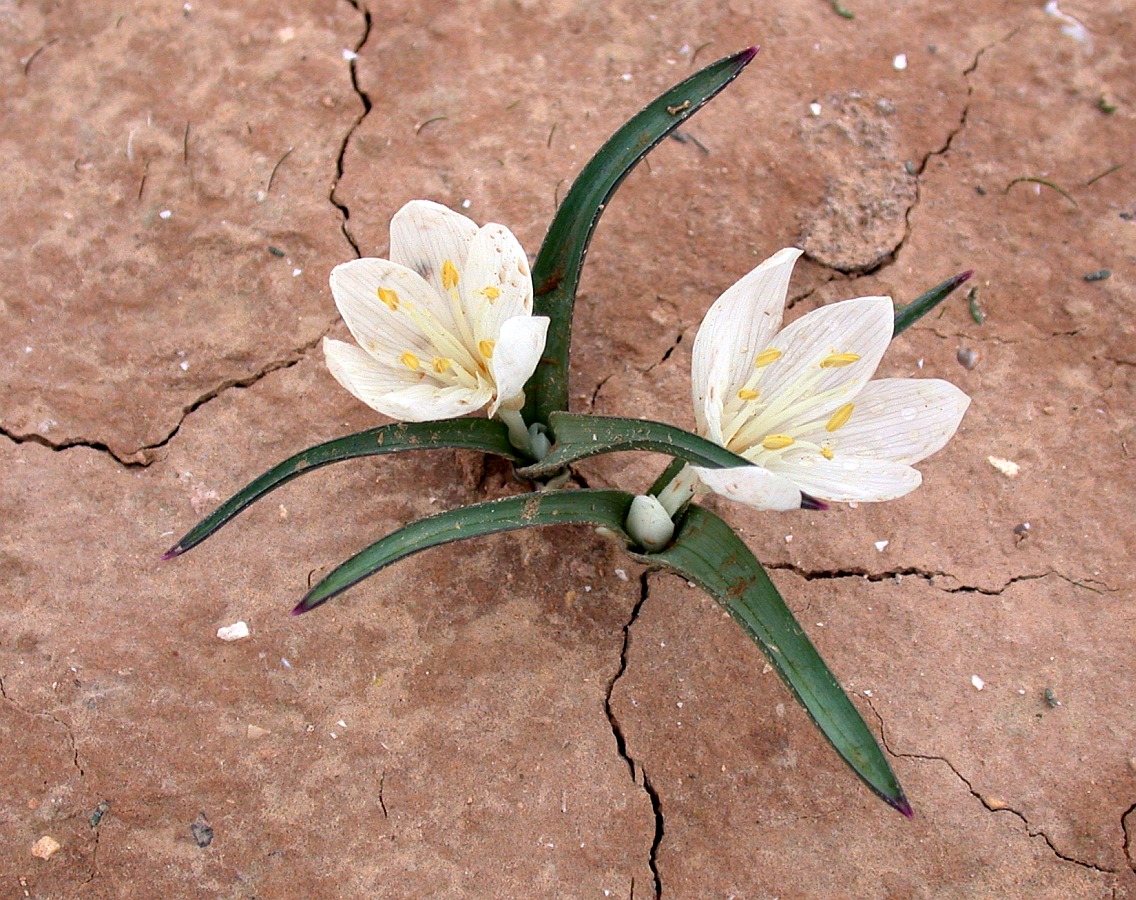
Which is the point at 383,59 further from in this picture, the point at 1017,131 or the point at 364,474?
the point at 1017,131

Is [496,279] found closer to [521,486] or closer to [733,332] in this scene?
[733,332]

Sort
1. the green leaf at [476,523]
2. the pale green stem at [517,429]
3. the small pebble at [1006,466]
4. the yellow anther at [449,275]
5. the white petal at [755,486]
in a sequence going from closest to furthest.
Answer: the white petal at [755,486]
the green leaf at [476,523]
the yellow anther at [449,275]
the pale green stem at [517,429]
the small pebble at [1006,466]

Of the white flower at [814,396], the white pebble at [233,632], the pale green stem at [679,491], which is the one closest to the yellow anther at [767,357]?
the white flower at [814,396]

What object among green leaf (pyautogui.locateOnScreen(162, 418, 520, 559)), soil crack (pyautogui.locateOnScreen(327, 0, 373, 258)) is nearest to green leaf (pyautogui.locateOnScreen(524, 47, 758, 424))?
green leaf (pyautogui.locateOnScreen(162, 418, 520, 559))

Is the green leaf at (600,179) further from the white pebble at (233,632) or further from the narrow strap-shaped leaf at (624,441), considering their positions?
the white pebble at (233,632)

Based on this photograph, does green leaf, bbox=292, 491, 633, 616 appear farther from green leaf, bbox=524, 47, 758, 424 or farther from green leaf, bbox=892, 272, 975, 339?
green leaf, bbox=892, 272, 975, 339

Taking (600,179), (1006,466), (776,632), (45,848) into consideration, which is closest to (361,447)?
(600,179)

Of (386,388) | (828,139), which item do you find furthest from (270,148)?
(828,139)

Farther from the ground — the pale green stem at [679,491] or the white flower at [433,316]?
the white flower at [433,316]
